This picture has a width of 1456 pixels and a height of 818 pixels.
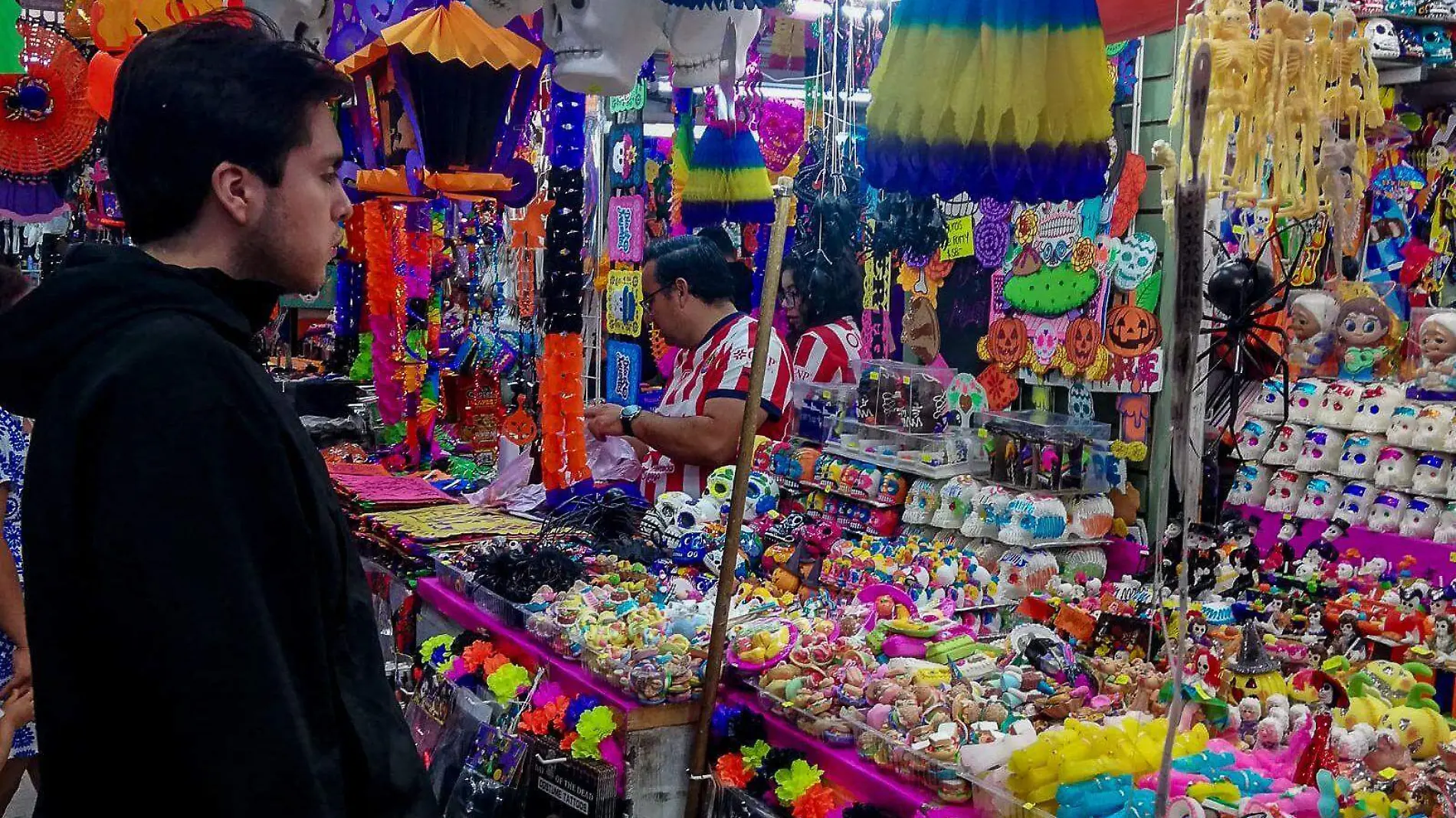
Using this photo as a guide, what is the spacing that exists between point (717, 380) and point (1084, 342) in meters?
1.49

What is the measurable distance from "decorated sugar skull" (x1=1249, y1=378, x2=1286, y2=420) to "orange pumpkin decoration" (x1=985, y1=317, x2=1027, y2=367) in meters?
0.86

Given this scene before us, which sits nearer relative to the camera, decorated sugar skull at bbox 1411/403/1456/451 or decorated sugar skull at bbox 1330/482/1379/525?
decorated sugar skull at bbox 1411/403/1456/451

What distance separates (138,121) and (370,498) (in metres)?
3.20

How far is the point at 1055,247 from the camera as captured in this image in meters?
4.64

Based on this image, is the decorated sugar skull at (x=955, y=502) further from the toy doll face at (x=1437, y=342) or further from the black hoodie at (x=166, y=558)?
the black hoodie at (x=166, y=558)

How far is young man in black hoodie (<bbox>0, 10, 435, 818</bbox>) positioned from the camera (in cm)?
104

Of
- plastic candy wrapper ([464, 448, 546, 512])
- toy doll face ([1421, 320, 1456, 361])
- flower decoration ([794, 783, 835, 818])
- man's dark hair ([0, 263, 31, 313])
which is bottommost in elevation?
flower decoration ([794, 783, 835, 818])

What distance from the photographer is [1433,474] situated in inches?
147

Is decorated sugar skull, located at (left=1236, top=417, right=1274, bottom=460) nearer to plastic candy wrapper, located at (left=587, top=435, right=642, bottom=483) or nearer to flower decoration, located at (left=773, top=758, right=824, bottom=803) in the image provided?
plastic candy wrapper, located at (left=587, top=435, right=642, bottom=483)

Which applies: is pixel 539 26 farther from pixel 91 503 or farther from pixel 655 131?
pixel 655 131

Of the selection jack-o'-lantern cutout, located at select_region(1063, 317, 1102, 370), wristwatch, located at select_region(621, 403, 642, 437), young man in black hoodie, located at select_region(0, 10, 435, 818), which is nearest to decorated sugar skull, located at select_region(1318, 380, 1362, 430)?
jack-o'-lantern cutout, located at select_region(1063, 317, 1102, 370)

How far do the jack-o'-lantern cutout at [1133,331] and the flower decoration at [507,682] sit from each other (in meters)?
2.53

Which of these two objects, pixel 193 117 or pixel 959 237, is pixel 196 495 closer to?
pixel 193 117

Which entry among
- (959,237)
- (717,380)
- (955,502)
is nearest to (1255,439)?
(955,502)
